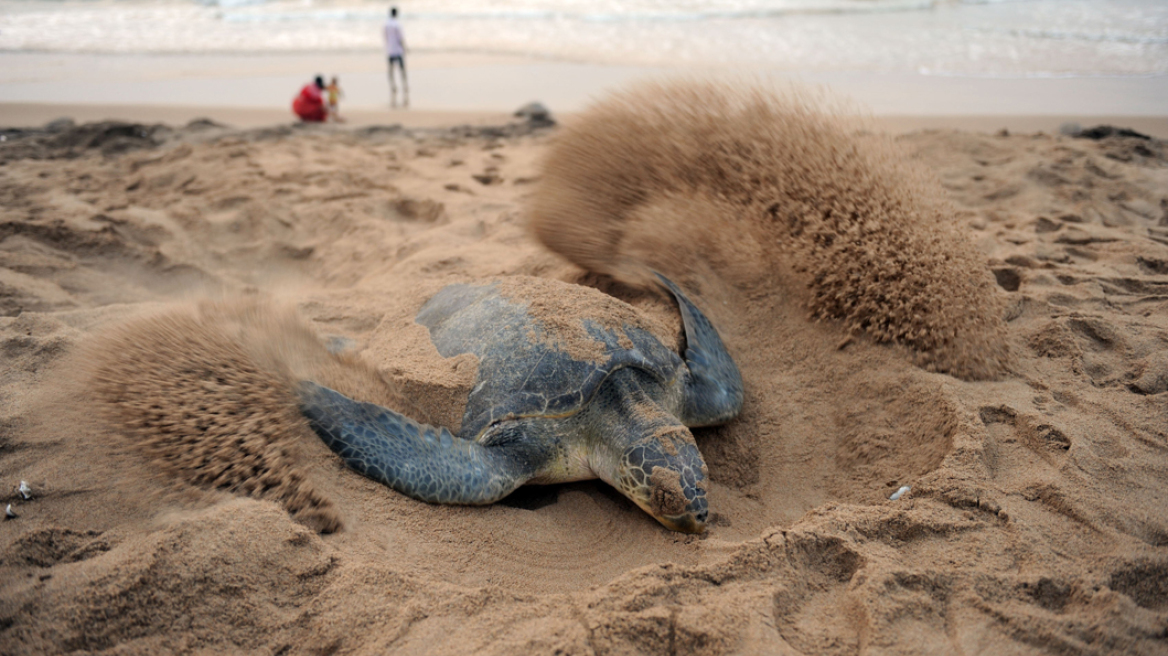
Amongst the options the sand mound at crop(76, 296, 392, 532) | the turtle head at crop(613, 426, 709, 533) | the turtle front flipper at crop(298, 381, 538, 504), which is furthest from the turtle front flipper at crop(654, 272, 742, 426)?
the sand mound at crop(76, 296, 392, 532)

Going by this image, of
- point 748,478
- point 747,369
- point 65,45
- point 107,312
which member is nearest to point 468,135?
point 107,312

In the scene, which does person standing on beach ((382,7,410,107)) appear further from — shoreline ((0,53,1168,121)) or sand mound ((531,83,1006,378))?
sand mound ((531,83,1006,378))

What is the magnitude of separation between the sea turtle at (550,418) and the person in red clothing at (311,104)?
17.9 feet

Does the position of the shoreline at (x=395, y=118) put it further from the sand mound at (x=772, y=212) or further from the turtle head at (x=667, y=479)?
the turtle head at (x=667, y=479)

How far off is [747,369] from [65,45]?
1371 cm

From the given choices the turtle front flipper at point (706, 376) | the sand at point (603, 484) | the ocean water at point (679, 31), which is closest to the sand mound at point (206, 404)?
the sand at point (603, 484)

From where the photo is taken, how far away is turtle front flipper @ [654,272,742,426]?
2289 millimetres

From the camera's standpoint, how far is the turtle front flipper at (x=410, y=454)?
1.90 meters

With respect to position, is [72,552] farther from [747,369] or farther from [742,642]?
[747,369]

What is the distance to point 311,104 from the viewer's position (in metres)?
6.72

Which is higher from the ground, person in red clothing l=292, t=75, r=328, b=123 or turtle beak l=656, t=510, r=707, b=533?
person in red clothing l=292, t=75, r=328, b=123

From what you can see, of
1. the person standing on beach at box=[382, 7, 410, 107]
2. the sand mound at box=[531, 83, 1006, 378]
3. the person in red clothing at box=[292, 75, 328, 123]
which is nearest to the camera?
the sand mound at box=[531, 83, 1006, 378]

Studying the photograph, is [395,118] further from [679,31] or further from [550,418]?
[679,31]

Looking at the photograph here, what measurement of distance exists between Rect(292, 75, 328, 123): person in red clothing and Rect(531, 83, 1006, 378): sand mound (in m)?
4.53
